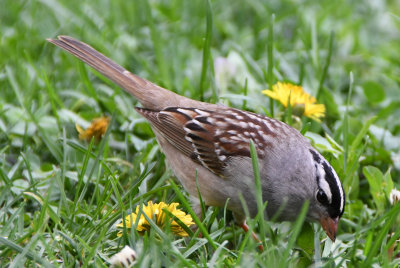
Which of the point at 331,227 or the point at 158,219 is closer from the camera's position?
the point at 158,219

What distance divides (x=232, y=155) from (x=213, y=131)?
23cm

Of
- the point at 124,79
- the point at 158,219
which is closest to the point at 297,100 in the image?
the point at 124,79

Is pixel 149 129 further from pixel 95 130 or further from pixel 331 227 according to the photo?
pixel 331 227

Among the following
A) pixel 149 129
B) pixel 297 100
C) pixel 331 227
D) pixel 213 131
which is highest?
pixel 297 100

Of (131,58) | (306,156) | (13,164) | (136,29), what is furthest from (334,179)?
(136,29)

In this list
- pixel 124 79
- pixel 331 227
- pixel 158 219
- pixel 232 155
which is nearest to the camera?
pixel 158 219

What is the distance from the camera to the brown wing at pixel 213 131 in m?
3.34

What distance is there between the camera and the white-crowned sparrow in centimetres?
306

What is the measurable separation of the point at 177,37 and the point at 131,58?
47 cm

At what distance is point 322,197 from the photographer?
300cm

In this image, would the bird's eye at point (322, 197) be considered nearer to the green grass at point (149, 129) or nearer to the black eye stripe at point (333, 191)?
the black eye stripe at point (333, 191)

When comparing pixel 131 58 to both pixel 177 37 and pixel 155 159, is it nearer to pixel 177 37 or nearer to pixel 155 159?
pixel 177 37

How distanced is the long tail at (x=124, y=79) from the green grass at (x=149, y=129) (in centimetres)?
18

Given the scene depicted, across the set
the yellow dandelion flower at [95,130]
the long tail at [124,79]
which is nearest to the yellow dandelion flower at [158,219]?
the yellow dandelion flower at [95,130]
